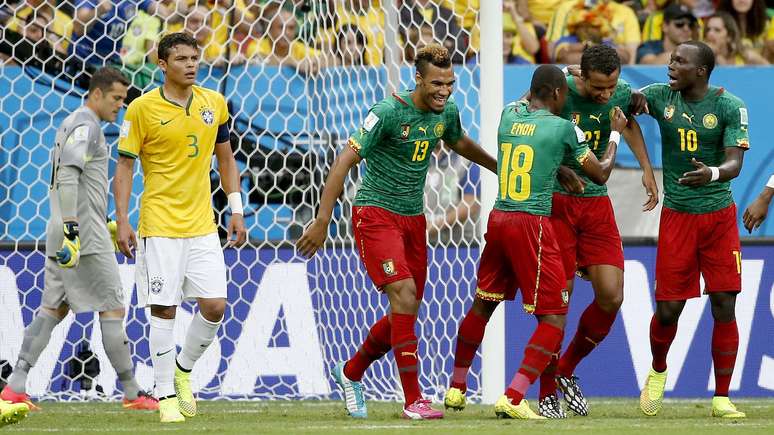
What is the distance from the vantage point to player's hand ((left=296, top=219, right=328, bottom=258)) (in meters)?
6.18

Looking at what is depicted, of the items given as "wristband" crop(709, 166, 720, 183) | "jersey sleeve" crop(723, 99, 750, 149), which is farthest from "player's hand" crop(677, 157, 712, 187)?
"jersey sleeve" crop(723, 99, 750, 149)

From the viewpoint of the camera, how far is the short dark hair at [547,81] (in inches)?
248

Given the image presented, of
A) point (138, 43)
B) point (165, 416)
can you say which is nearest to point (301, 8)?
point (138, 43)

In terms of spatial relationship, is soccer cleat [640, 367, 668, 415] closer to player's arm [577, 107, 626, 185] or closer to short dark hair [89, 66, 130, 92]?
player's arm [577, 107, 626, 185]

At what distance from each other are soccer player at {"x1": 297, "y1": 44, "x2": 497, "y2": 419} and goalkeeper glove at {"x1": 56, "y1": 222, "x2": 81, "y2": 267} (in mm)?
1312

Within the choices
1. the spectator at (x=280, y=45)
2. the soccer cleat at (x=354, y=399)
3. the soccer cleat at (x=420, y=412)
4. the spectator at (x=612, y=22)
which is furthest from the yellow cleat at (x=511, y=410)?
the spectator at (x=612, y=22)

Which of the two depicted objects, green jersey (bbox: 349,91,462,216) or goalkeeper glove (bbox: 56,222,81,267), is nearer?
green jersey (bbox: 349,91,462,216)

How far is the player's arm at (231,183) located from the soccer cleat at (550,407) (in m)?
1.78

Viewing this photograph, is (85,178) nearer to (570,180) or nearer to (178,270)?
(178,270)

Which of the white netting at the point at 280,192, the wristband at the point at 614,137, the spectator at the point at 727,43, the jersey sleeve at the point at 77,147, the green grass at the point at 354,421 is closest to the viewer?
the green grass at the point at 354,421

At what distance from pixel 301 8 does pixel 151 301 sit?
3.41 metres

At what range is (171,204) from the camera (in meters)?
6.39

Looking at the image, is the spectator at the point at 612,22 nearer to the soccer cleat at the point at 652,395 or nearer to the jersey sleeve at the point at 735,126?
the jersey sleeve at the point at 735,126

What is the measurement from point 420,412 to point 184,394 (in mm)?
1232
